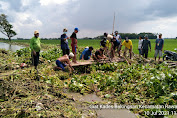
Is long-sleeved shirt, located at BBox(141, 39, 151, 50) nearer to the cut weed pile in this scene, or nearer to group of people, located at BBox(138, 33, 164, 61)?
group of people, located at BBox(138, 33, 164, 61)

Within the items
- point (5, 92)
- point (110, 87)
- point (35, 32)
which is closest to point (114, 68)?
point (110, 87)

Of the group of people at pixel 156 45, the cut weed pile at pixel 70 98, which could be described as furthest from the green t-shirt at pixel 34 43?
the group of people at pixel 156 45

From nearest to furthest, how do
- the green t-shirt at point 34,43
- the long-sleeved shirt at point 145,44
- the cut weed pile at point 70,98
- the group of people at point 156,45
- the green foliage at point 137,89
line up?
the cut weed pile at point 70,98
the green foliage at point 137,89
the green t-shirt at point 34,43
the group of people at point 156,45
the long-sleeved shirt at point 145,44

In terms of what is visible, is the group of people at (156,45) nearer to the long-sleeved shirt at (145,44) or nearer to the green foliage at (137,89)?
the long-sleeved shirt at (145,44)

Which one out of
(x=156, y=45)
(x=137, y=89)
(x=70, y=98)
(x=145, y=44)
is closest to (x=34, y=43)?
(x=70, y=98)

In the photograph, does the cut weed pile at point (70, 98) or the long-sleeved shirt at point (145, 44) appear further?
the long-sleeved shirt at point (145, 44)

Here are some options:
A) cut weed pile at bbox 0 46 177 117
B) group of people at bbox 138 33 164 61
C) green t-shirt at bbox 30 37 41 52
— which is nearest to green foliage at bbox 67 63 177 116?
cut weed pile at bbox 0 46 177 117

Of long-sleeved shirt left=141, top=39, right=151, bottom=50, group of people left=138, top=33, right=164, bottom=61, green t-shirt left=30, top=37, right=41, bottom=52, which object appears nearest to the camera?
green t-shirt left=30, top=37, right=41, bottom=52

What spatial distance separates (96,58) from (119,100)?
12.9 feet

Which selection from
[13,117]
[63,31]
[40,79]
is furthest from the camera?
[63,31]

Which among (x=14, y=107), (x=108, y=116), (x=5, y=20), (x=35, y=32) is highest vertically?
(x=5, y=20)

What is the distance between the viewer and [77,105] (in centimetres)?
346

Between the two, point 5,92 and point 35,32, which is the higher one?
point 35,32

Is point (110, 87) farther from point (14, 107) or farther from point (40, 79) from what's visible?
point (14, 107)
